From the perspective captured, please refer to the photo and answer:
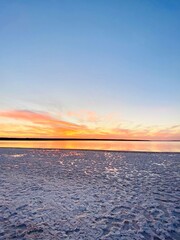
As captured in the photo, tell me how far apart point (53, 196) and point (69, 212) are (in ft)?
6.25

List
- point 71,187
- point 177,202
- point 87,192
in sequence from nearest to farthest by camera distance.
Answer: point 177,202
point 87,192
point 71,187

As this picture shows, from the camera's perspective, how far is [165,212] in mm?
6723

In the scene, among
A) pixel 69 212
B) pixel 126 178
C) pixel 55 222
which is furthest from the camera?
pixel 126 178

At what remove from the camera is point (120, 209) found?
22.6 feet

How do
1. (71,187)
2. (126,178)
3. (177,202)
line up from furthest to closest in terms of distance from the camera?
(126,178) → (71,187) → (177,202)

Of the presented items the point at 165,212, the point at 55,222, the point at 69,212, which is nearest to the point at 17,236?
the point at 55,222

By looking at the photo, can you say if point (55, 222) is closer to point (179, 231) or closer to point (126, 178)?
point (179, 231)

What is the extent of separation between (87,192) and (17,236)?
4320 millimetres

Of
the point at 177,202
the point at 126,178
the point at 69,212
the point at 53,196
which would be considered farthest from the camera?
the point at 126,178

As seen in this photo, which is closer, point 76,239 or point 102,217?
point 76,239

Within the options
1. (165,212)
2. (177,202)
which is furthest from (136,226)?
(177,202)

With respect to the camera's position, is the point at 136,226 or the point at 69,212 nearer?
the point at 136,226

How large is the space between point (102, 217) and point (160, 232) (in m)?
1.69

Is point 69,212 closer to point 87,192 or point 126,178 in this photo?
point 87,192
